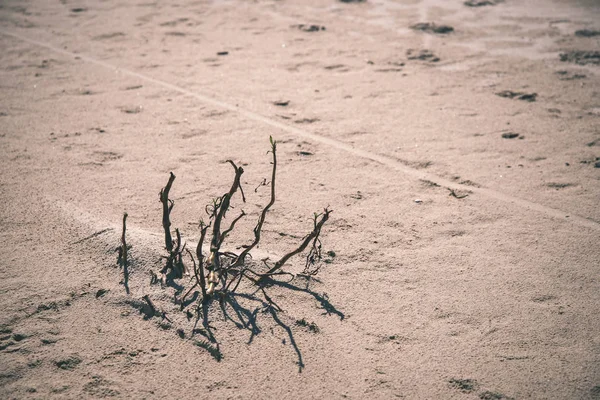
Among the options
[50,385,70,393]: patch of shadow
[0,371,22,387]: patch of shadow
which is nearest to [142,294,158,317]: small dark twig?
[50,385,70,393]: patch of shadow

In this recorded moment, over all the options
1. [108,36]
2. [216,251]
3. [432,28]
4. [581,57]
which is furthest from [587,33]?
[108,36]

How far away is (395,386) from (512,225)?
1.40 meters

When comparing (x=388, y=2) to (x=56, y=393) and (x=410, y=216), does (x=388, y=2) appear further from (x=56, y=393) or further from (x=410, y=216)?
(x=56, y=393)

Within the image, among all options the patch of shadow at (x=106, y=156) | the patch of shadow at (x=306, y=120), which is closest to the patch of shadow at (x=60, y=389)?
the patch of shadow at (x=106, y=156)

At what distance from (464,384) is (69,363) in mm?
1597

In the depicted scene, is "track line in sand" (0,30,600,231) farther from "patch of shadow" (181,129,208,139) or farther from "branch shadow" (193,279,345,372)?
"branch shadow" (193,279,345,372)

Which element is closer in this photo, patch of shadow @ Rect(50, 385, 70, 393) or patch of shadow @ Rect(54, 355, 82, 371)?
patch of shadow @ Rect(50, 385, 70, 393)

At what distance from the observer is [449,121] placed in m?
4.20

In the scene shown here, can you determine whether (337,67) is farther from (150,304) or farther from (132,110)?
(150,304)

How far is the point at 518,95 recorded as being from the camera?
4570 mm

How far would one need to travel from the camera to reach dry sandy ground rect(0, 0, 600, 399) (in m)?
2.20

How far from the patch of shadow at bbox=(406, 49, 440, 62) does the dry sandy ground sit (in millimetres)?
20

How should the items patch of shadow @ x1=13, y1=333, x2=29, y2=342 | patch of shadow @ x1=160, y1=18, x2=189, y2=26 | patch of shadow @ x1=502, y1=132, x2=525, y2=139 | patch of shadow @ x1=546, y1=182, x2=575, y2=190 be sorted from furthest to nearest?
patch of shadow @ x1=160, y1=18, x2=189, y2=26
patch of shadow @ x1=502, y1=132, x2=525, y2=139
patch of shadow @ x1=546, y1=182, x2=575, y2=190
patch of shadow @ x1=13, y1=333, x2=29, y2=342

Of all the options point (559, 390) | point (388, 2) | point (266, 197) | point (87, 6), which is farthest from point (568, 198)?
point (87, 6)
